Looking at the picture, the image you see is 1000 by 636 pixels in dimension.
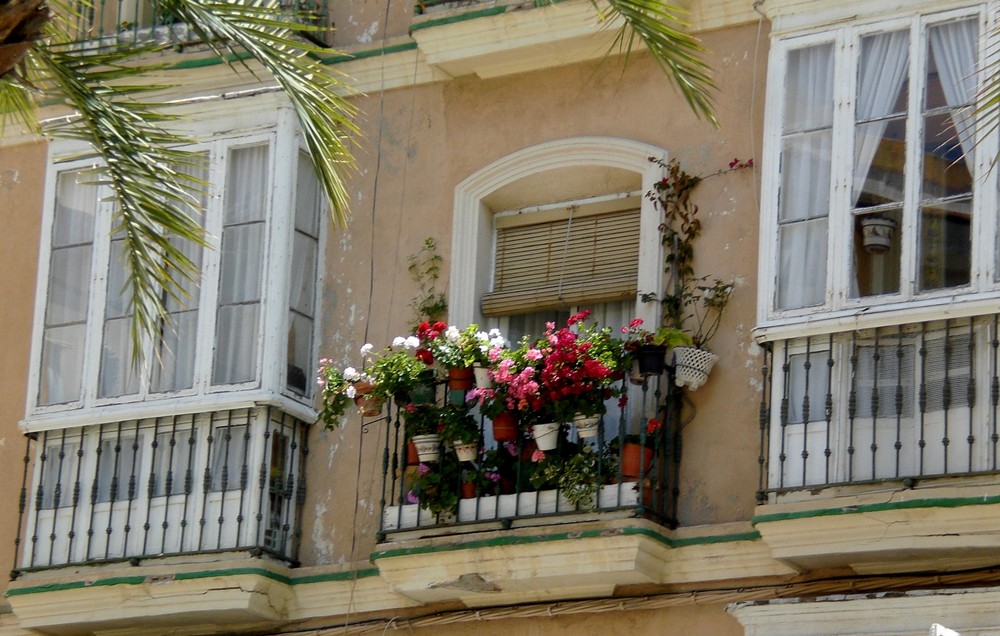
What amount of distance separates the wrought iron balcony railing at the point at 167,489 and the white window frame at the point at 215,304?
0.38ft

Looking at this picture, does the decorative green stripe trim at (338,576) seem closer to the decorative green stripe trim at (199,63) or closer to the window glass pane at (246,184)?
the window glass pane at (246,184)

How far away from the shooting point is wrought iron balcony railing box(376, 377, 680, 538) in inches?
464

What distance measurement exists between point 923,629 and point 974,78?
2.83 metres

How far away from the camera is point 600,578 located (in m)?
11.7

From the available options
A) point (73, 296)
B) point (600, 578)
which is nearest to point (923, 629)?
point (600, 578)

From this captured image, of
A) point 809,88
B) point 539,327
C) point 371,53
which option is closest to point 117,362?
point 371,53

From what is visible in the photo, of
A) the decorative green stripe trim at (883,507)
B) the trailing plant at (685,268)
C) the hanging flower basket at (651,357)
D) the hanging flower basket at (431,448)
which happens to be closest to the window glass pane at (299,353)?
the hanging flower basket at (431,448)

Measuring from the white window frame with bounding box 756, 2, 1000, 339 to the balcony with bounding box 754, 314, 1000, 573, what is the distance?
0.12 metres

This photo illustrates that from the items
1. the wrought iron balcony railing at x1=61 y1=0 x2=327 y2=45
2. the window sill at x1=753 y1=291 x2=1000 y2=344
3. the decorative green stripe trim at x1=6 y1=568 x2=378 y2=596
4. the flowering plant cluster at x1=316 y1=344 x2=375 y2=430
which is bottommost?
the decorative green stripe trim at x1=6 y1=568 x2=378 y2=596

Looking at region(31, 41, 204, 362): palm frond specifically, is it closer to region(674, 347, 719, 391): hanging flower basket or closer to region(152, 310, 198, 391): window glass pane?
region(152, 310, 198, 391): window glass pane

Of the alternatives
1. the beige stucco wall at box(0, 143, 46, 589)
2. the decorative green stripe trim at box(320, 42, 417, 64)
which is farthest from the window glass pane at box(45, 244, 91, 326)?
the decorative green stripe trim at box(320, 42, 417, 64)

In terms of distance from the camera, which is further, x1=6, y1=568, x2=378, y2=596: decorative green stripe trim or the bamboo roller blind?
the bamboo roller blind

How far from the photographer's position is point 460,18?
13.0 meters

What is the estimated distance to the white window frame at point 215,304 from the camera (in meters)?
13.0
